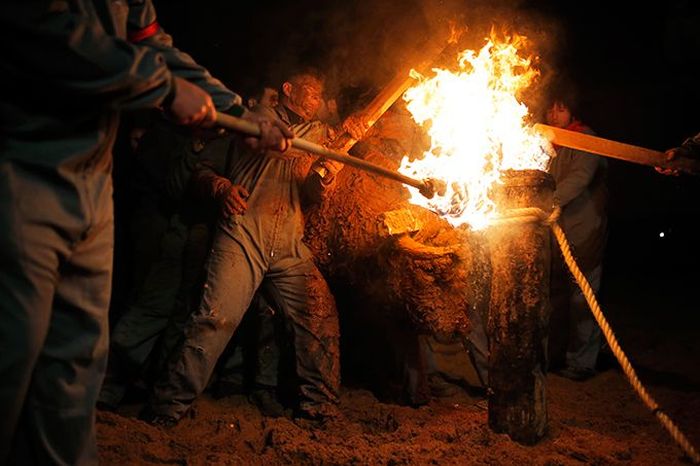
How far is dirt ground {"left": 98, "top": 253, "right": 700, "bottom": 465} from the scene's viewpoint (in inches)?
141

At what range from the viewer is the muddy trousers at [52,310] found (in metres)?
2.10

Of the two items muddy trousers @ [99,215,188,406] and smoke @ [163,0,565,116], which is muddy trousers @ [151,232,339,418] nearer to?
muddy trousers @ [99,215,188,406]

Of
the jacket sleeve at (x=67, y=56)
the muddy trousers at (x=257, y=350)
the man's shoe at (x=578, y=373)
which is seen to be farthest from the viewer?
the man's shoe at (x=578, y=373)

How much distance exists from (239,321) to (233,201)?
3.22 ft

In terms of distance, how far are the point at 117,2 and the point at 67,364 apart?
5.31 ft

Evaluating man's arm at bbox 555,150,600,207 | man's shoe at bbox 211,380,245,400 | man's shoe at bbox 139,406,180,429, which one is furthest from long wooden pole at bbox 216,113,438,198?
man's shoe at bbox 211,380,245,400

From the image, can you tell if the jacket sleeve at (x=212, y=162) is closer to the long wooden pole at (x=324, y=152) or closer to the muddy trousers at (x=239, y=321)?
the muddy trousers at (x=239, y=321)

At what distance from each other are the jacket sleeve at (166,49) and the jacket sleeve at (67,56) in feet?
1.85

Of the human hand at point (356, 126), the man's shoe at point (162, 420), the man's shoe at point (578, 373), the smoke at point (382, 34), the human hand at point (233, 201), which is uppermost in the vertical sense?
the smoke at point (382, 34)

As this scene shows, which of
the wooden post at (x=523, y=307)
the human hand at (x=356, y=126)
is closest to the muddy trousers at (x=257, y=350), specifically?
the human hand at (x=356, y=126)

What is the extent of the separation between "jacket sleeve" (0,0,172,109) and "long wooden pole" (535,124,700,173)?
11.1 feet

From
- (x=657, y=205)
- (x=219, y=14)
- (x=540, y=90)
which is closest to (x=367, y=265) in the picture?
(x=540, y=90)

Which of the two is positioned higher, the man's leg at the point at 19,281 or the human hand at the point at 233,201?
the human hand at the point at 233,201

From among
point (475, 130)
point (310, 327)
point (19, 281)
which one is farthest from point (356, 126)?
point (19, 281)
